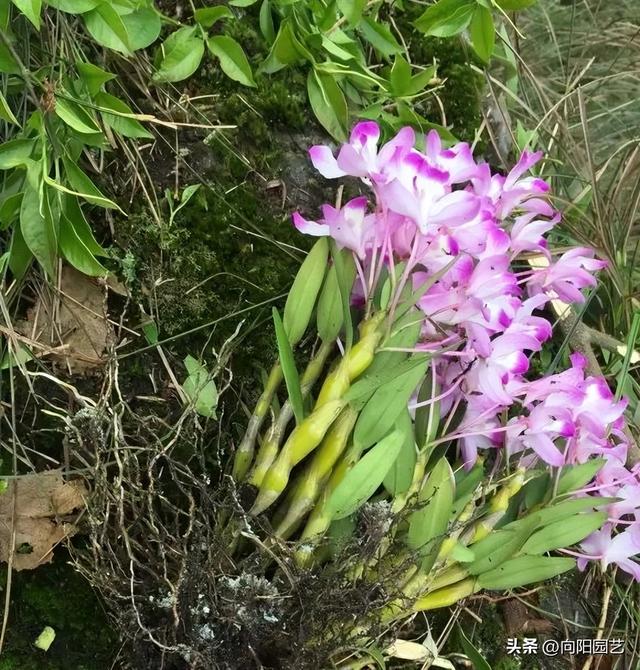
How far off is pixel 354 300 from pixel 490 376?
0.20m

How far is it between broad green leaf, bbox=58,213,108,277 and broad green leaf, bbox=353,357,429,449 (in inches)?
14.6

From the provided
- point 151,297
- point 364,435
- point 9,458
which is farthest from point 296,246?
point 9,458

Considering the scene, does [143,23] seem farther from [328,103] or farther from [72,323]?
[72,323]

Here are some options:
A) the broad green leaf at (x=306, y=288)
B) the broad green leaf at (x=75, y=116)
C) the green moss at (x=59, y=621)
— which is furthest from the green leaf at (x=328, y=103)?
the green moss at (x=59, y=621)

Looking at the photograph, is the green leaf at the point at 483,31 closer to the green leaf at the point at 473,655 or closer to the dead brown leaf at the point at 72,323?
the dead brown leaf at the point at 72,323

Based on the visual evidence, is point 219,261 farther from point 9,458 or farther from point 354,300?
point 9,458

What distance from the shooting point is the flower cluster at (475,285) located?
31.9 inches

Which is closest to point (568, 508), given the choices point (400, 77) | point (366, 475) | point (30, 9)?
point (366, 475)

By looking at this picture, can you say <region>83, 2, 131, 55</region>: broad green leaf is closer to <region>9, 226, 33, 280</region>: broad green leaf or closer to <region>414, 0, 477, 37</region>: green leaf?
<region>9, 226, 33, 280</region>: broad green leaf

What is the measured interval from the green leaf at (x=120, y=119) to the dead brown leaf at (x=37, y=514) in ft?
1.49

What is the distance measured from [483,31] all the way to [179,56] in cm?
45

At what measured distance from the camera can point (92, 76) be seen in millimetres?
842

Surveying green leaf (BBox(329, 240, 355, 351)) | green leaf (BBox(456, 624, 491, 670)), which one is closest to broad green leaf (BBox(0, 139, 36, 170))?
green leaf (BBox(329, 240, 355, 351))

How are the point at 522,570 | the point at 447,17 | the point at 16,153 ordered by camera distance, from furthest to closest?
the point at 447,17 → the point at 522,570 → the point at 16,153
